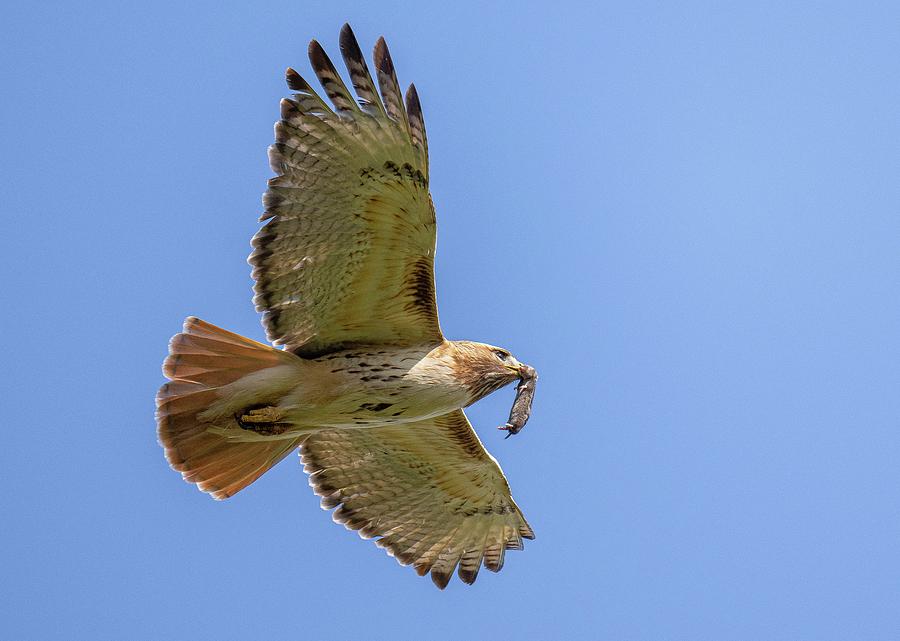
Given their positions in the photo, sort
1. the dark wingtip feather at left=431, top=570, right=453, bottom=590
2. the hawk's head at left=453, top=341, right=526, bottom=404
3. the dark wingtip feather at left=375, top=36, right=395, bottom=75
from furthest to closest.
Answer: the dark wingtip feather at left=431, top=570, right=453, bottom=590, the hawk's head at left=453, top=341, right=526, bottom=404, the dark wingtip feather at left=375, top=36, right=395, bottom=75

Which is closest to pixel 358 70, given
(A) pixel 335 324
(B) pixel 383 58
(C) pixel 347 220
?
(B) pixel 383 58

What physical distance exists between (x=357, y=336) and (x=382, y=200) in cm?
112

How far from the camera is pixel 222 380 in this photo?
757 centimetres

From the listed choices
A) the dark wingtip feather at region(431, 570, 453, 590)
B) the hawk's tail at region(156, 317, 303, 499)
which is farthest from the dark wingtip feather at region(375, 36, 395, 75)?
the dark wingtip feather at region(431, 570, 453, 590)

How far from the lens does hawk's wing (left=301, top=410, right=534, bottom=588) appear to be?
29.6 ft

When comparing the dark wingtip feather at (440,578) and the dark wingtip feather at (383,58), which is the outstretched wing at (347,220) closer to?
the dark wingtip feather at (383,58)

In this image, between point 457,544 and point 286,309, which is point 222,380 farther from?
point 457,544

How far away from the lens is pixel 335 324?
7926mm

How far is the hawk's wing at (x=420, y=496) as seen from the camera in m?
A: 9.02

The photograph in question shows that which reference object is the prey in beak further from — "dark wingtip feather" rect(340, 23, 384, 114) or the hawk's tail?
"dark wingtip feather" rect(340, 23, 384, 114)

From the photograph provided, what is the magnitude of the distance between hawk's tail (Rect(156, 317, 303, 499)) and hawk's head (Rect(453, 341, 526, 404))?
4.08 ft

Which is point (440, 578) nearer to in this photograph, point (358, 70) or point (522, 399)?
point (522, 399)

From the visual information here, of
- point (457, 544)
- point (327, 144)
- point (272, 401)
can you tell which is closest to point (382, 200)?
point (327, 144)

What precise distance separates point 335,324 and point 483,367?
1.07 meters
